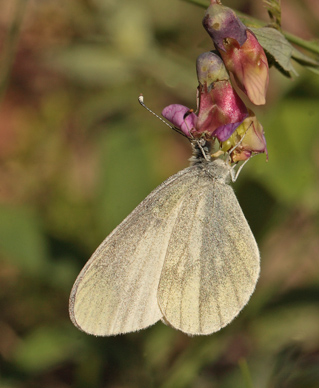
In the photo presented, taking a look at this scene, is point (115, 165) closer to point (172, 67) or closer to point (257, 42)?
point (172, 67)

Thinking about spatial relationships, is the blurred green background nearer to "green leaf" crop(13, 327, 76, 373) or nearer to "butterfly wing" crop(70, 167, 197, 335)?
"green leaf" crop(13, 327, 76, 373)

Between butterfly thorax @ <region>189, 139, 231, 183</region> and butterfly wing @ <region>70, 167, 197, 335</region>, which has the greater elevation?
butterfly thorax @ <region>189, 139, 231, 183</region>

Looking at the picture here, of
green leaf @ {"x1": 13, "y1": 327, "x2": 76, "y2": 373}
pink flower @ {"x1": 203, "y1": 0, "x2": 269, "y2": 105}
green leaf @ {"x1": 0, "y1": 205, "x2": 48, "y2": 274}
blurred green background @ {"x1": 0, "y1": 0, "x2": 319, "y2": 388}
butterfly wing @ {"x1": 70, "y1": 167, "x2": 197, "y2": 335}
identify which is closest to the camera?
pink flower @ {"x1": 203, "y1": 0, "x2": 269, "y2": 105}

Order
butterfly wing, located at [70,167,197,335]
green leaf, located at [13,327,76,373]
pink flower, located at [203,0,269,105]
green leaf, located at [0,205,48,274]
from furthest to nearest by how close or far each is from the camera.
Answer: green leaf, located at [0,205,48,274] → green leaf, located at [13,327,76,373] → butterfly wing, located at [70,167,197,335] → pink flower, located at [203,0,269,105]

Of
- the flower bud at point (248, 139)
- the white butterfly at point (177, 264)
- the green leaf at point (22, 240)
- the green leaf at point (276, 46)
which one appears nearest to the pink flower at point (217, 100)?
the flower bud at point (248, 139)

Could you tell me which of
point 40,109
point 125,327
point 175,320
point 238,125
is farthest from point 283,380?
point 40,109

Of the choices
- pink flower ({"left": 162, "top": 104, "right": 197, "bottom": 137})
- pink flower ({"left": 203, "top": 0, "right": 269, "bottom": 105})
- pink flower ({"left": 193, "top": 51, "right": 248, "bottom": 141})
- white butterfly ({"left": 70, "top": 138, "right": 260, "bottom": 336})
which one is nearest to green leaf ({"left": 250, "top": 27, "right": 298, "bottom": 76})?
pink flower ({"left": 203, "top": 0, "right": 269, "bottom": 105})
